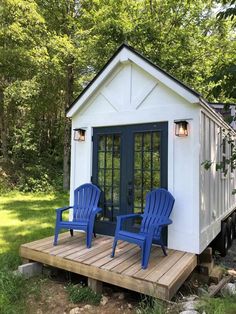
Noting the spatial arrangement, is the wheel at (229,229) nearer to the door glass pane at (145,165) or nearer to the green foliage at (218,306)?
the door glass pane at (145,165)

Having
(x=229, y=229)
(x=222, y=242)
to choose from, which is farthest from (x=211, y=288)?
(x=229, y=229)

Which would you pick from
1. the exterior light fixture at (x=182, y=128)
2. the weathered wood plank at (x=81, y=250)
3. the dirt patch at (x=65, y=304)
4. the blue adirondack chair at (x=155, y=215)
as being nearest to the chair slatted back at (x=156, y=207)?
the blue adirondack chair at (x=155, y=215)

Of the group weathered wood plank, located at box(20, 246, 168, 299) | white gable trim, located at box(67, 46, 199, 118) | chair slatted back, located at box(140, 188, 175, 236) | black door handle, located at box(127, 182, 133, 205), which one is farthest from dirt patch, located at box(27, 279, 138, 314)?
white gable trim, located at box(67, 46, 199, 118)

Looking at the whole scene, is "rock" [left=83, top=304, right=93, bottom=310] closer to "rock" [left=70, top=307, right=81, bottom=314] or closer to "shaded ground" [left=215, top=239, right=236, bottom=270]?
"rock" [left=70, top=307, right=81, bottom=314]

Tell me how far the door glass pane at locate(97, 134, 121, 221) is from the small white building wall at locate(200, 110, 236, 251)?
1360mm

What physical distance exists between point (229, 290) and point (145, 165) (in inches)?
79.8

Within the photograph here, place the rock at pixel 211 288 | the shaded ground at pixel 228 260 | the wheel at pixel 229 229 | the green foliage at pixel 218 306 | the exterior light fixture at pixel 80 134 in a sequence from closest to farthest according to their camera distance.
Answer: the green foliage at pixel 218 306
the rock at pixel 211 288
the shaded ground at pixel 228 260
the exterior light fixture at pixel 80 134
the wheel at pixel 229 229

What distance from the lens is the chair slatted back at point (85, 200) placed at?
4702mm

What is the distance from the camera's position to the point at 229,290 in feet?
11.4

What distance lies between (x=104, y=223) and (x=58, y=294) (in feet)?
5.15

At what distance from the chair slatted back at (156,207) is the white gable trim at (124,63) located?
1369mm

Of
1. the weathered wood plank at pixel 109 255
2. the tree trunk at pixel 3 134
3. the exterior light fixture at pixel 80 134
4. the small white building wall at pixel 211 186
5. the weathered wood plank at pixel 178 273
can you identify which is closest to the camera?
the weathered wood plank at pixel 178 273

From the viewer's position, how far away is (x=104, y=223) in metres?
4.95

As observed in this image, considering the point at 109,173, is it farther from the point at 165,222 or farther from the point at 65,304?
the point at 65,304
